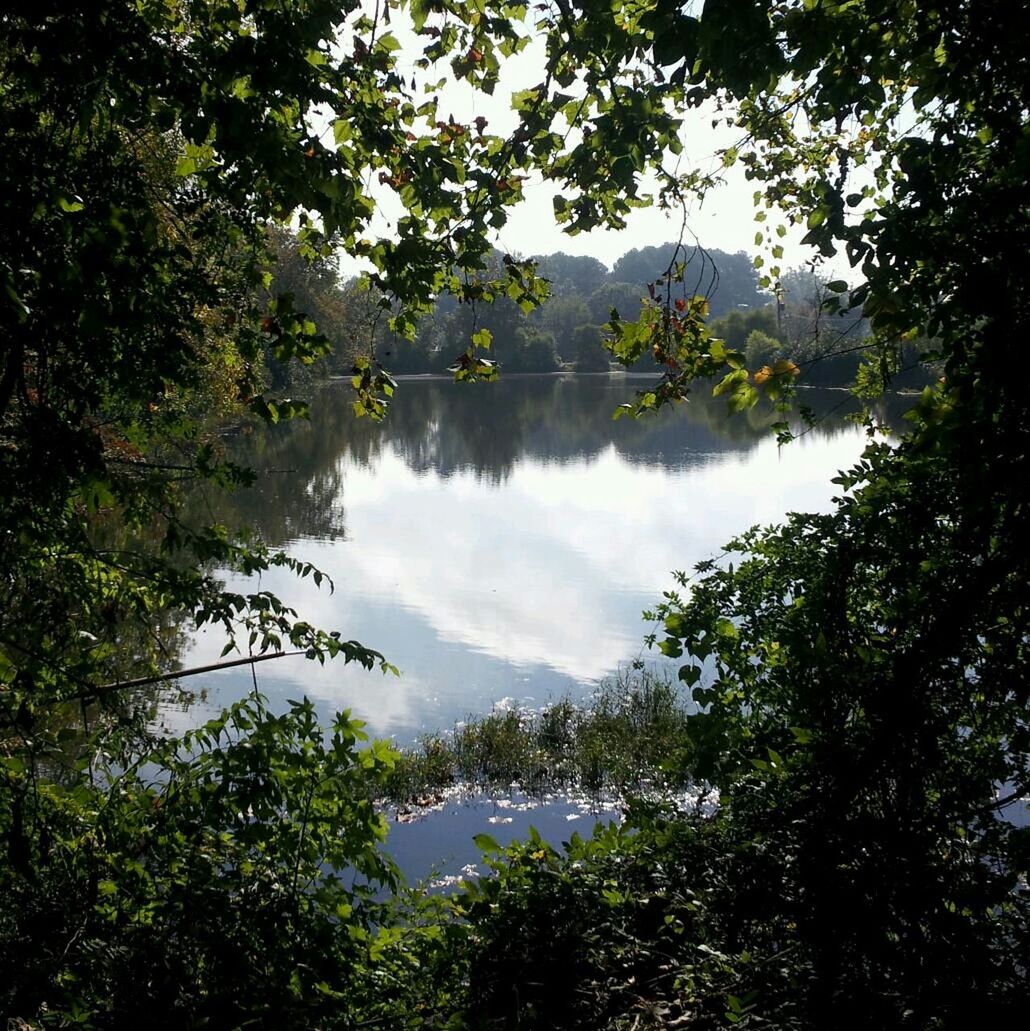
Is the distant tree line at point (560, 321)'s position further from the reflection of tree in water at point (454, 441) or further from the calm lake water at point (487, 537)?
the calm lake water at point (487, 537)

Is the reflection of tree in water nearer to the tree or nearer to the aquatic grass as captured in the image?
the aquatic grass

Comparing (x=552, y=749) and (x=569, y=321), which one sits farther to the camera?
(x=569, y=321)

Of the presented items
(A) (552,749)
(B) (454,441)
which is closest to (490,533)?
(A) (552,749)

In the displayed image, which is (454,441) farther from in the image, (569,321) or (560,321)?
(569,321)

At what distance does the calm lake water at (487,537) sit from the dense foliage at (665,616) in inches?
36.8

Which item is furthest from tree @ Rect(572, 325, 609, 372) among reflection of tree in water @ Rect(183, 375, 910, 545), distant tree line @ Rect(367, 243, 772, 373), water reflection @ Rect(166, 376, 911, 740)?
water reflection @ Rect(166, 376, 911, 740)

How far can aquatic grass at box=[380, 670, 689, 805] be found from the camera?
414 inches

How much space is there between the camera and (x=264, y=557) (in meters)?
4.64

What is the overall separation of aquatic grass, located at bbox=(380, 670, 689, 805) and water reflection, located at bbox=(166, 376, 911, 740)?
2.68 ft

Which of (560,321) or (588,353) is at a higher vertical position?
(560,321)

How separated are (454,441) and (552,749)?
3482 centimetres

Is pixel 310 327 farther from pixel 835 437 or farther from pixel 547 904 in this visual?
pixel 835 437

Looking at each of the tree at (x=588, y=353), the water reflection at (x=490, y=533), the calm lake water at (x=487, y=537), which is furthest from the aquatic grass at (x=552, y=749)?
the tree at (x=588, y=353)

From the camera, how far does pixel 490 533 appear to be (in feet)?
79.3
